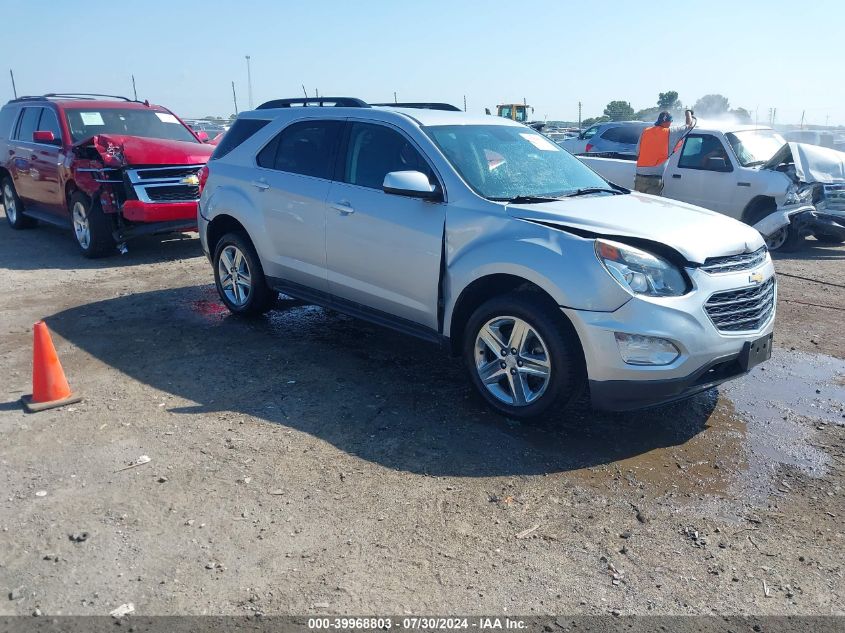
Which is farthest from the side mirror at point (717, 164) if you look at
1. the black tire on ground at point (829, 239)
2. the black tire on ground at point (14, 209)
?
the black tire on ground at point (14, 209)

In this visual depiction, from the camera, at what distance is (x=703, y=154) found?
11.3m

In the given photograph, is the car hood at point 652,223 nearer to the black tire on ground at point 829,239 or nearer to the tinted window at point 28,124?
the black tire on ground at point 829,239

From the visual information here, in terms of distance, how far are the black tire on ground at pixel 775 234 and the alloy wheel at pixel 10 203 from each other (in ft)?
37.6

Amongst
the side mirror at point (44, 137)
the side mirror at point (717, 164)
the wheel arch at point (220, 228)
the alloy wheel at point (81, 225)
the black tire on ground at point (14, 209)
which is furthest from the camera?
the black tire on ground at point (14, 209)

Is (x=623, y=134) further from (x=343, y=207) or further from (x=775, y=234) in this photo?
(x=343, y=207)

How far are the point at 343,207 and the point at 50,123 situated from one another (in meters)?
6.99

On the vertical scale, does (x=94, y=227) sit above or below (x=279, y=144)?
below

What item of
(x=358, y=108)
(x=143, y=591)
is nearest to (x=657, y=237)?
(x=358, y=108)

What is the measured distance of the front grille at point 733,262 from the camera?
4.29m

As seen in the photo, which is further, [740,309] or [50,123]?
[50,123]

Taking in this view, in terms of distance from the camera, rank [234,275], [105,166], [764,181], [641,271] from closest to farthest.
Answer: [641,271], [234,275], [105,166], [764,181]

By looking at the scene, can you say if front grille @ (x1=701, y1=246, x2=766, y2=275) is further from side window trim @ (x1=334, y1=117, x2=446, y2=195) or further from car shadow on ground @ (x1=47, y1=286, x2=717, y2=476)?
side window trim @ (x1=334, y1=117, x2=446, y2=195)

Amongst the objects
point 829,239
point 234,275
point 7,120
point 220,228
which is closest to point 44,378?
point 234,275

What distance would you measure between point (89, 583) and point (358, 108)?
3889 millimetres
